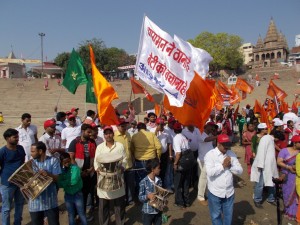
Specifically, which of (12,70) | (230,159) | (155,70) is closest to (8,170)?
(155,70)

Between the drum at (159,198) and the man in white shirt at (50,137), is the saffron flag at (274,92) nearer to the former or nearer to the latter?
the man in white shirt at (50,137)

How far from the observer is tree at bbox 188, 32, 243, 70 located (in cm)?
6556

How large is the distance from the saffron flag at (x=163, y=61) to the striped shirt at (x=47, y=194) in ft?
6.58

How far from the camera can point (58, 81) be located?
1626 inches

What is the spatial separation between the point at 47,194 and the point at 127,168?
5.62 ft

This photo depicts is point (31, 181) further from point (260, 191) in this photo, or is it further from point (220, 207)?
point (260, 191)

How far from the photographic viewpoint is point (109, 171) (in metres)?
4.11

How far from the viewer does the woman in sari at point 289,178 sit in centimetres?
495

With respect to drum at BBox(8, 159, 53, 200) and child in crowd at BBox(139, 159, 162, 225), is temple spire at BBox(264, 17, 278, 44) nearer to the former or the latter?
child in crowd at BBox(139, 159, 162, 225)

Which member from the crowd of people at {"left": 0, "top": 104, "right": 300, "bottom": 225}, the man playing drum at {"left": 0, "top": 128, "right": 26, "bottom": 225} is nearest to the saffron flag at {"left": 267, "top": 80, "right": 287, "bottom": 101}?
the crowd of people at {"left": 0, "top": 104, "right": 300, "bottom": 225}

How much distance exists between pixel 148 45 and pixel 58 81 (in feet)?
125

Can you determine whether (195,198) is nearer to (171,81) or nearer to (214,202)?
(214,202)

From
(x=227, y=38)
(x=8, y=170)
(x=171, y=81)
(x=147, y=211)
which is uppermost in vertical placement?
(x=227, y=38)

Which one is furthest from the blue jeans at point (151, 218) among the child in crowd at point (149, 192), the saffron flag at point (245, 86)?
the saffron flag at point (245, 86)
